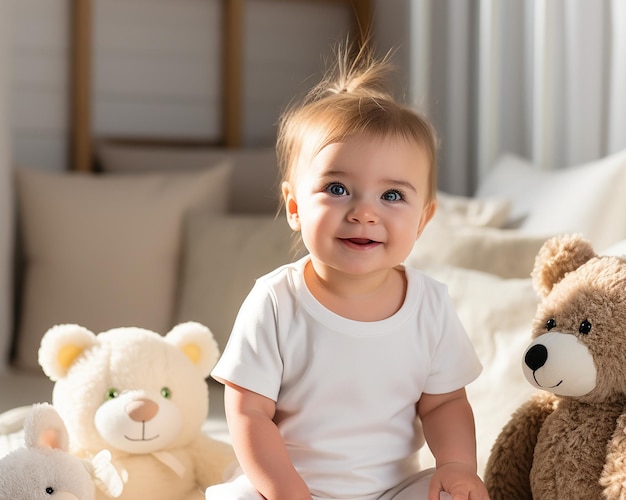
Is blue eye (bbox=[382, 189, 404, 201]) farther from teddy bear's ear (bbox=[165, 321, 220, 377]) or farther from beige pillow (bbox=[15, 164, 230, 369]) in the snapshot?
beige pillow (bbox=[15, 164, 230, 369])

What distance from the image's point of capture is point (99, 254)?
2.13 metres

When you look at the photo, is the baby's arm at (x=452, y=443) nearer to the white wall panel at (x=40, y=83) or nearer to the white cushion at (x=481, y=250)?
the white cushion at (x=481, y=250)

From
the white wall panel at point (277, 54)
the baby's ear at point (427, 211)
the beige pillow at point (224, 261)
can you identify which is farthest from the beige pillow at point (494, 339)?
the white wall panel at point (277, 54)

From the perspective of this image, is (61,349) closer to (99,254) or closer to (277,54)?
(99,254)

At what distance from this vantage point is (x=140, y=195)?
2.20 meters

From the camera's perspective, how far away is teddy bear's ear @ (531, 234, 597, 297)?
1.00 meters

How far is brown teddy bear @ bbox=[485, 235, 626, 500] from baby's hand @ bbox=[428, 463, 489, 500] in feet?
0.21

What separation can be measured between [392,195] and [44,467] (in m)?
0.49

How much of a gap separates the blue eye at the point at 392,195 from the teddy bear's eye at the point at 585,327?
24 cm

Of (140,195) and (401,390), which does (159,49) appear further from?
(401,390)

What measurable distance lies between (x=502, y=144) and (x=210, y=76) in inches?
39.9

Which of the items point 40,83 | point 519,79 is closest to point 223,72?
point 40,83

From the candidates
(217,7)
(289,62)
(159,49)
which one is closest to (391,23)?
(289,62)

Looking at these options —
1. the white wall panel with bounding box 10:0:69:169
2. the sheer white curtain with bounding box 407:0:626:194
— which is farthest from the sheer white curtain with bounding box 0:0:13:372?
the sheer white curtain with bounding box 407:0:626:194
